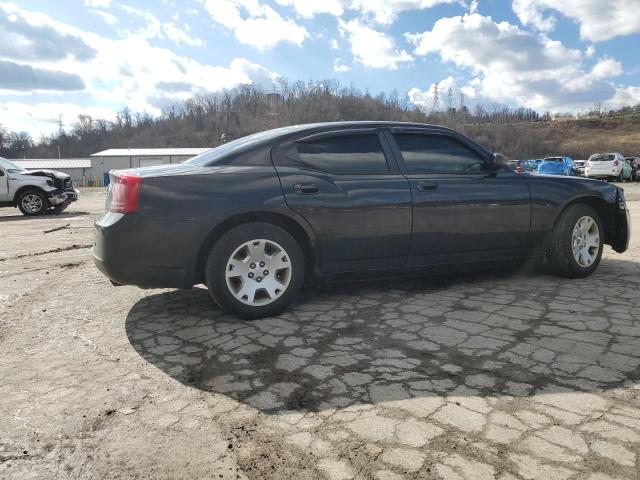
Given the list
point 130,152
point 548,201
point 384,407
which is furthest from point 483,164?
point 130,152

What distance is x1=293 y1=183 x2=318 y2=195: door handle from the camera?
378 cm

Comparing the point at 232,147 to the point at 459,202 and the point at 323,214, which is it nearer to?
the point at 323,214

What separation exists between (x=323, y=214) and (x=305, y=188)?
9.6 inches

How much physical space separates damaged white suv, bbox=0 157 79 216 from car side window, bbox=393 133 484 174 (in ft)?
40.5

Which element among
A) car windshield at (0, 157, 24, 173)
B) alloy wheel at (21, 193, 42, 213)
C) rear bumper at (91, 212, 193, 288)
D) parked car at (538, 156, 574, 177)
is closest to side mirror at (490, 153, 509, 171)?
rear bumper at (91, 212, 193, 288)

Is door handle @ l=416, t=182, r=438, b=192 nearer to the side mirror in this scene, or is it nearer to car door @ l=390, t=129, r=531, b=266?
car door @ l=390, t=129, r=531, b=266

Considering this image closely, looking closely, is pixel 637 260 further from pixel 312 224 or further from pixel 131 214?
pixel 131 214

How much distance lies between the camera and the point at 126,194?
138 inches

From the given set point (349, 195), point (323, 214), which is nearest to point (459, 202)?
point (349, 195)

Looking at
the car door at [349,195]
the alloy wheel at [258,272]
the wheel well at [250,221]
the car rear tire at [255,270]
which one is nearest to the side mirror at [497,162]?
the car door at [349,195]

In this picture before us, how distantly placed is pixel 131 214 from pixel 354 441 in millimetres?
2269

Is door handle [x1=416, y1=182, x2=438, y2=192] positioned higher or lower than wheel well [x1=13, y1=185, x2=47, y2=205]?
higher

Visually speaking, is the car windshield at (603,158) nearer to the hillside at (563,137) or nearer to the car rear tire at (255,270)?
the car rear tire at (255,270)

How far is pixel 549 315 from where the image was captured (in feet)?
12.4
